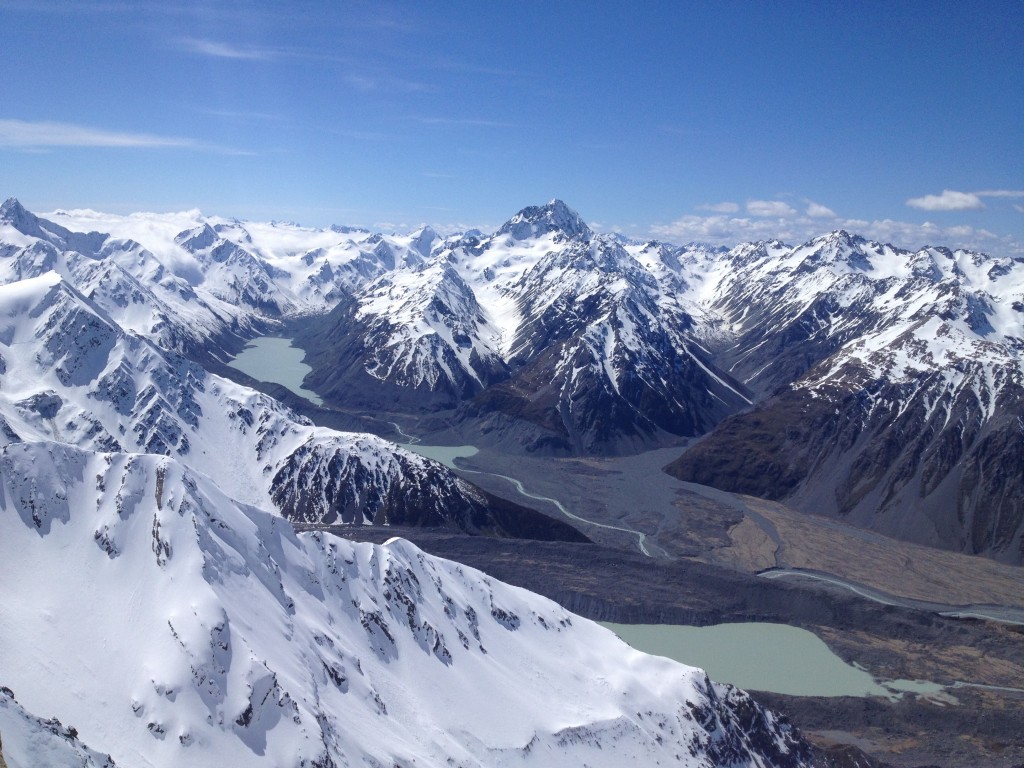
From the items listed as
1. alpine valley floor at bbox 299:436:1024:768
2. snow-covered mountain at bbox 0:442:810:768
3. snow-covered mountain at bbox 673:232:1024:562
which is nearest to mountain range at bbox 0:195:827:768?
snow-covered mountain at bbox 0:442:810:768

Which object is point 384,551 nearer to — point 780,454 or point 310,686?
point 310,686

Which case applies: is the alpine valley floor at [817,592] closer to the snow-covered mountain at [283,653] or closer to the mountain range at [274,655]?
the mountain range at [274,655]

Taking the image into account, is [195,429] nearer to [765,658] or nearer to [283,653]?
[283,653]

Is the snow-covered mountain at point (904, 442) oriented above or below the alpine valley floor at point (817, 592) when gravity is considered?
above

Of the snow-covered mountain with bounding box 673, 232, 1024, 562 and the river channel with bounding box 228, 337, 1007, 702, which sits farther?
the snow-covered mountain with bounding box 673, 232, 1024, 562

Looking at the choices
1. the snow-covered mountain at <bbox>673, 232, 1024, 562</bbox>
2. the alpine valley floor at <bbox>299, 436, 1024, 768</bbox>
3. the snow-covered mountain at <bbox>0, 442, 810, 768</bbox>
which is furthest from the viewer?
the snow-covered mountain at <bbox>673, 232, 1024, 562</bbox>

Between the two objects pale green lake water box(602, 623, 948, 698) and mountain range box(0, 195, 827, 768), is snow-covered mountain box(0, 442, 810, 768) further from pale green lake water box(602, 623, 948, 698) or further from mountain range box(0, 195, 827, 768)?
pale green lake water box(602, 623, 948, 698)

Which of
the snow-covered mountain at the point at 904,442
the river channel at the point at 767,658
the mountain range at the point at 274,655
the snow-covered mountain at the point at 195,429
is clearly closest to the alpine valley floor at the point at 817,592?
the river channel at the point at 767,658

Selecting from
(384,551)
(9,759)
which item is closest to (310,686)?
(384,551)
